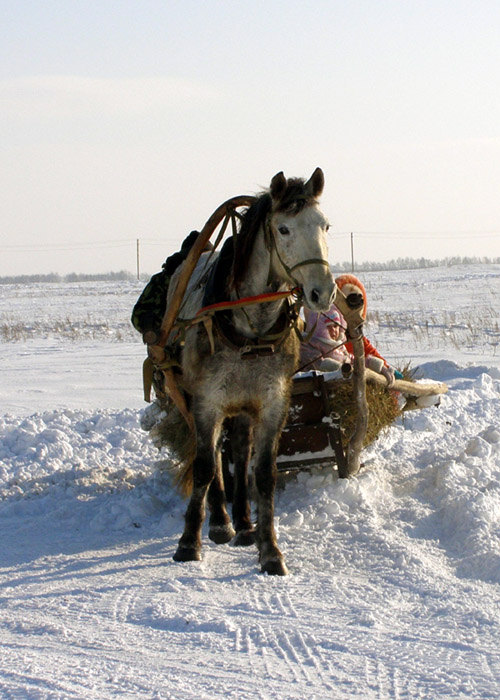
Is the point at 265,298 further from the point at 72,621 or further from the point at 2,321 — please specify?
the point at 2,321

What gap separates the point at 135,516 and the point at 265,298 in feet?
7.34

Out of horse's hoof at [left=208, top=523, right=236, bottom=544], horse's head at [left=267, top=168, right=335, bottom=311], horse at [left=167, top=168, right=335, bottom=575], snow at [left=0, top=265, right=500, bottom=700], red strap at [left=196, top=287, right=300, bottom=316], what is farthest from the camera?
horse's hoof at [left=208, top=523, right=236, bottom=544]

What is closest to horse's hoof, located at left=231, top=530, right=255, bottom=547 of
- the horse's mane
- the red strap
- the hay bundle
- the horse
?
the horse

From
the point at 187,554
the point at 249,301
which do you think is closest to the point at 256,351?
the point at 249,301

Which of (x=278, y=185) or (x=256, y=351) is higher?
(x=278, y=185)

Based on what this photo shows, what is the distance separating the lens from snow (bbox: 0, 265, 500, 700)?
11.1ft

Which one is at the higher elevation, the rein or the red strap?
the red strap

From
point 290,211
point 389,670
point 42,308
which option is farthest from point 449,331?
point 42,308

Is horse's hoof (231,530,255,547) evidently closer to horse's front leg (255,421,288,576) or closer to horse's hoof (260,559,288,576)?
horse's front leg (255,421,288,576)

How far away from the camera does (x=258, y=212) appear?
4719 mm

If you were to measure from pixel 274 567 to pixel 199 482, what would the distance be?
28.8 inches

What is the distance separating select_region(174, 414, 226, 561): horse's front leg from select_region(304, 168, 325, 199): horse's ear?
143cm

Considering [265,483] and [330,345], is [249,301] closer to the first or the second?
[265,483]

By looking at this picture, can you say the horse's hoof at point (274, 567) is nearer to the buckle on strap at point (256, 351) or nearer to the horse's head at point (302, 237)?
the buckle on strap at point (256, 351)
